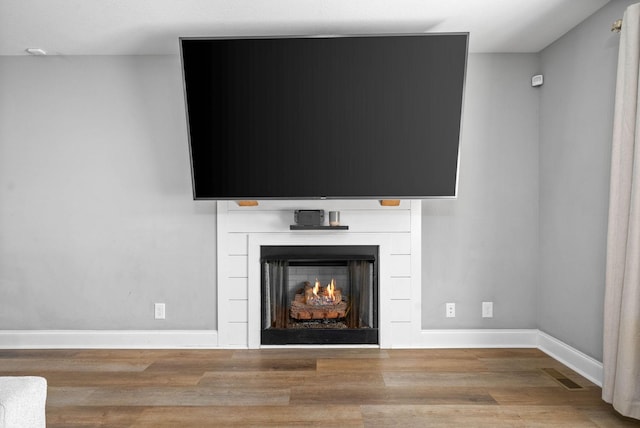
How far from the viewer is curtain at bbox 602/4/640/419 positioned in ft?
7.30

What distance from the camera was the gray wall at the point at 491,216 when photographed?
11.7ft

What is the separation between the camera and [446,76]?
303 centimetres

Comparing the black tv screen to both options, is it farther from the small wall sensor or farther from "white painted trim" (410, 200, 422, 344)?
the small wall sensor

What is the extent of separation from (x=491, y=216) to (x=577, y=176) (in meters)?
0.70

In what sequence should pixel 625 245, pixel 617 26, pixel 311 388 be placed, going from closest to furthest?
pixel 625 245 → pixel 617 26 → pixel 311 388

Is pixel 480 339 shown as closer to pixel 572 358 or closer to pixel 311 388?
pixel 572 358

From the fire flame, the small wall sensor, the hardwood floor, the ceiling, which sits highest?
the ceiling

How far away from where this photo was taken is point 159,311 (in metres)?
3.61

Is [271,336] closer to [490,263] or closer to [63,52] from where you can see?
[490,263]

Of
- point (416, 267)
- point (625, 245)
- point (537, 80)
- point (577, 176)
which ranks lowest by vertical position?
point (416, 267)

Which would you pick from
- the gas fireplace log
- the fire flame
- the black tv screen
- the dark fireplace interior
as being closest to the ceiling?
the black tv screen

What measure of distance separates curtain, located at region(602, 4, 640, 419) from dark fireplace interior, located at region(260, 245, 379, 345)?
5.22 ft

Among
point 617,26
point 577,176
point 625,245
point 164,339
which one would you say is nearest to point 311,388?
point 164,339

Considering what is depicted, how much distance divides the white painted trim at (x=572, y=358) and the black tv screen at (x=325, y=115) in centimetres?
133
